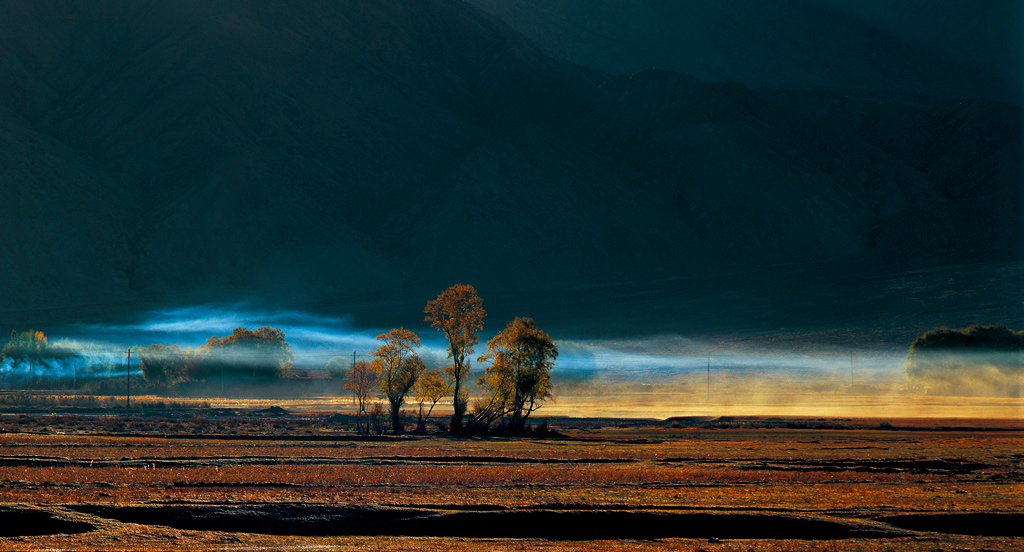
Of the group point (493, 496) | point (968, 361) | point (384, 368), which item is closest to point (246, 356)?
point (384, 368)

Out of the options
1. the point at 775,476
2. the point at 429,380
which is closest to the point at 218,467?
the point at 775,476

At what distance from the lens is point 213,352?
142m

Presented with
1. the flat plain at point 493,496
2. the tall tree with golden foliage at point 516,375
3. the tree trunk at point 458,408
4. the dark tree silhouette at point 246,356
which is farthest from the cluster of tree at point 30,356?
the flat plain at point 493,496

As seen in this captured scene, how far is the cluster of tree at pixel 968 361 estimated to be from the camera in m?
122

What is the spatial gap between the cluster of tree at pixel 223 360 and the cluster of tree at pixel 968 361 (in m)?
90.0

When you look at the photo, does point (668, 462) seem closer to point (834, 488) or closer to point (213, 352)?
point (834, 488)

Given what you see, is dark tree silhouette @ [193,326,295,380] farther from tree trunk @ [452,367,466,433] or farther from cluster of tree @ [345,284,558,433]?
tree trunk @ [452,367,466,433]

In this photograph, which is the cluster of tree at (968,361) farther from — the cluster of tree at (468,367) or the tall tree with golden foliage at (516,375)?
the cluster of tree at (468,367)

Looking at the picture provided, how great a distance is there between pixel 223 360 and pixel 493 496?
12202 cm

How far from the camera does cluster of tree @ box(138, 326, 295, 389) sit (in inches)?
5433

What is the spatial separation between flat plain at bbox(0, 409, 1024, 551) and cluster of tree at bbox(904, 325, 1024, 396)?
78.6 m

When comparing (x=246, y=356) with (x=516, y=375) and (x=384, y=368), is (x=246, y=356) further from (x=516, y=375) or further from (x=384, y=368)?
(x=516, y=375)

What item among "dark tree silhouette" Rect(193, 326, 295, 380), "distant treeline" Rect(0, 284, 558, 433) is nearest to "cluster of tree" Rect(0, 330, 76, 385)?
"distant treeline" Rect(0, 284, 558, 433)

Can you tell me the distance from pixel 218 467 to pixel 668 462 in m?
17.8
